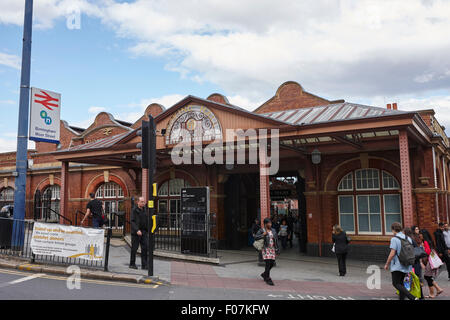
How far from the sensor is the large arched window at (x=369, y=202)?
1434 cm

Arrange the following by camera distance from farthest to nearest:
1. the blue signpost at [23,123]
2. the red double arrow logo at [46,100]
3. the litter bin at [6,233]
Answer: the red double arrow logo at [46,100] < the blue signpost at [23,123] < the litter bin at [6,233]

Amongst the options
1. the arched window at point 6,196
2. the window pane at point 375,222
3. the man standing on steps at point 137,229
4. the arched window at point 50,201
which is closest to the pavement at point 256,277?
the man standing on steps at point 137,229

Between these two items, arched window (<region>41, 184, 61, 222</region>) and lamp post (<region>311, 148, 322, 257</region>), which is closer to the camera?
lamp post (<region>311, 148, 322, 257</region>)

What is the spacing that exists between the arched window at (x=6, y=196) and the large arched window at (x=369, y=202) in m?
20.2

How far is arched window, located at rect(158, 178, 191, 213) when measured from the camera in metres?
19.0

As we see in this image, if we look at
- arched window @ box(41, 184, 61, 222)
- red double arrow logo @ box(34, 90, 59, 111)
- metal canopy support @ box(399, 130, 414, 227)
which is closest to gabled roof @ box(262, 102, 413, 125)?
metal canopy support @ box(399, 130, 414, 227)

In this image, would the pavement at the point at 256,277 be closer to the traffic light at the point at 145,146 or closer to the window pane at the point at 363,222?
the window pane at the point at 363,222

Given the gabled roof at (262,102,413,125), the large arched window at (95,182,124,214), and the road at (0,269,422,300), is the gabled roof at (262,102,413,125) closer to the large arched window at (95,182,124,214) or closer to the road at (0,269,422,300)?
the road at (0,269,422,300)

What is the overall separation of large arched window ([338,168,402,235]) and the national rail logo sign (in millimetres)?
10612

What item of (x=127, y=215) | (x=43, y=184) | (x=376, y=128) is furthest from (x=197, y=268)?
(x=43, y=184)

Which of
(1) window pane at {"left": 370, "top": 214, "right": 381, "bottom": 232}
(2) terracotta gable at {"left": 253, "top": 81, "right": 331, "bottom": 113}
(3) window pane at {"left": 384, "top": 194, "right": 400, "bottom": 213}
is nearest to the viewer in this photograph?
(3) window pane at {"left": 384, "top": 194, "right": 400, "bottom": 213}

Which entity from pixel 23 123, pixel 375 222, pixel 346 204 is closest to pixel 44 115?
pixel 23 123
